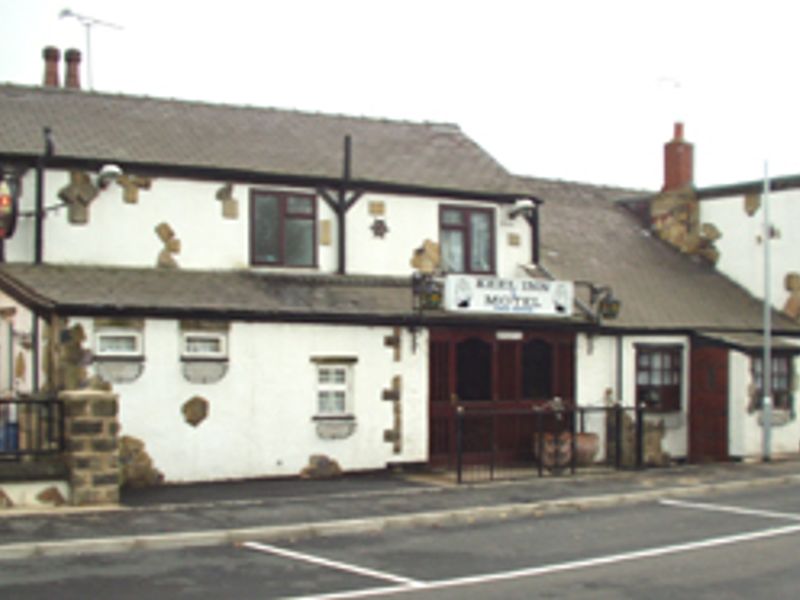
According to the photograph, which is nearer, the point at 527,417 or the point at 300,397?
the point at 300,397

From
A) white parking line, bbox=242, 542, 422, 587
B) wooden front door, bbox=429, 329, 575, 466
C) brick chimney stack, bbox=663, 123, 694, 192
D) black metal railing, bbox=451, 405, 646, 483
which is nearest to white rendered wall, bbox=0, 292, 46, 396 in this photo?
white parking line, bbox=242, 542, 422, 587

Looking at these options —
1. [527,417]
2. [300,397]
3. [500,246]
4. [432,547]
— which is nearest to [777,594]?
[432,547]

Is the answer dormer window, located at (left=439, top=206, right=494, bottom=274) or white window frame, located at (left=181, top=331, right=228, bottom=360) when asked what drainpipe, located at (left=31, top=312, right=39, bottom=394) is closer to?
white window frame, located at (left=181, top=331, right=228, bottom=360)

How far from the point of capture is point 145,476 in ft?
60.0

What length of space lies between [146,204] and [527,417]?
9.11m

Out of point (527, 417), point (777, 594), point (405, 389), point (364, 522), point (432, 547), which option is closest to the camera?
point (777, 594)

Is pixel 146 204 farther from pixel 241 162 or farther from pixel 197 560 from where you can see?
pixel 197 560

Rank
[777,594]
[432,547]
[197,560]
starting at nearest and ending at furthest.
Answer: [777,594]
[197,560]
[432,547]

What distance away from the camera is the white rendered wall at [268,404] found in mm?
18578

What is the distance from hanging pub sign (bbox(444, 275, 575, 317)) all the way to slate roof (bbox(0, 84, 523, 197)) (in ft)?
8.37

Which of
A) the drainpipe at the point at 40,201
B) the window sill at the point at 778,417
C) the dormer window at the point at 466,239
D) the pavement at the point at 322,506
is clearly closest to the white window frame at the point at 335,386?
the pavement at the point at 322,506

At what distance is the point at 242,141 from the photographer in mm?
22953

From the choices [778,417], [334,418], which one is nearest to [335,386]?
[334,418]

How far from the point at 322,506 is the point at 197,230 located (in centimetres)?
703
